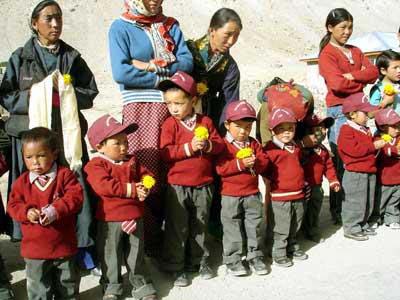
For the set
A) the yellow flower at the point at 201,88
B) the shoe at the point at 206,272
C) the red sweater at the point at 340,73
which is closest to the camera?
the shoe at the point at 206,272

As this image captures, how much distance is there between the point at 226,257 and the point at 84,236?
4.00 ft

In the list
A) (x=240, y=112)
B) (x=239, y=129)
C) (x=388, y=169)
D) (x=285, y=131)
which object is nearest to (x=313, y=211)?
(x=388, y=169)

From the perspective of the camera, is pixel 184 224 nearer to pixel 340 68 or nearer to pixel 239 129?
pixel 239 129

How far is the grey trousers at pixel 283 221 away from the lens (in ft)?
15.6

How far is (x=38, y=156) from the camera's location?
11.9 ft

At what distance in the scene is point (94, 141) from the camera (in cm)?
387

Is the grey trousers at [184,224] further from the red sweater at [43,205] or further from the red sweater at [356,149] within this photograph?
the red sweater at [356,149]

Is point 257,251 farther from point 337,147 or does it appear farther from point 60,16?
point 60,16

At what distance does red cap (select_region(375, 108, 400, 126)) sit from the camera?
5.34m

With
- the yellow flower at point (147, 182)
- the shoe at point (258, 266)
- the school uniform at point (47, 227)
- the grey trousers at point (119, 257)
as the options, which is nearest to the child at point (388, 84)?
the shoe at point (258, 266)

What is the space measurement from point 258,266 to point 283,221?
19.5 inches

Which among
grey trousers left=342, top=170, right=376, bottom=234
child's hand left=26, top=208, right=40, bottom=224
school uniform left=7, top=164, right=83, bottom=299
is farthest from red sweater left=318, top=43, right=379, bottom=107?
child's hand left=26, top=208, right=40, bottom=224

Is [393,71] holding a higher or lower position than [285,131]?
higher

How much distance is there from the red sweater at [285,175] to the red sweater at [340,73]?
118cm
